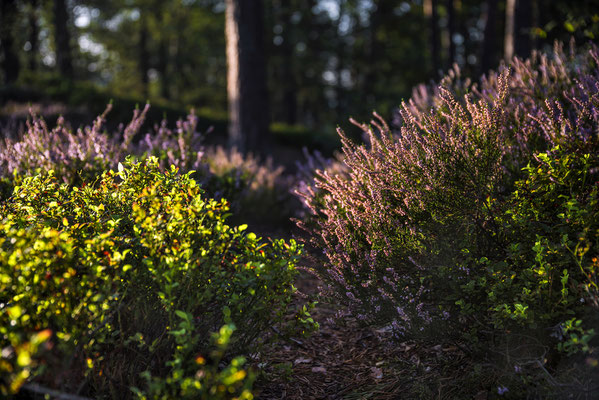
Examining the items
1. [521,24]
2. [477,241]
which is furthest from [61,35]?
[477,241]

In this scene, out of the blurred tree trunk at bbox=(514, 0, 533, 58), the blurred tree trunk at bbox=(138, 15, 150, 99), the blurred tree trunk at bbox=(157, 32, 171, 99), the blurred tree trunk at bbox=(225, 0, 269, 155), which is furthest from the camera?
the blurred tree trunk at bbox=(138, 15, 150, 99)

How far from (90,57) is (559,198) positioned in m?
38.9

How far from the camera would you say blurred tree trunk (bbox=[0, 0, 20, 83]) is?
23.9m

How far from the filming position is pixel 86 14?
29016 millimetres

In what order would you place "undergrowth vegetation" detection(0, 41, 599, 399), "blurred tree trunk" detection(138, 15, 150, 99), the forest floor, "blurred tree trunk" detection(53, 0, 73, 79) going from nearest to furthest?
1. "undergrowth vegetation" detection(0, 41, 599, 399)
2. the forest floor
3. "blurred tree trunk" detection(53, 0, 73, 79)
4. "blurred tree trunk" detection(138, 15, 150, 99)

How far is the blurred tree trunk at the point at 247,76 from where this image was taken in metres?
9.20

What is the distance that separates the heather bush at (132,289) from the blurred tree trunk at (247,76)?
6845mm

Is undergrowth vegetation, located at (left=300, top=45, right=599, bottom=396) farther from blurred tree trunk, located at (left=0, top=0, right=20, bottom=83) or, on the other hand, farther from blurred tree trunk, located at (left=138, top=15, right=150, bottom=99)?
blurred tree trunk, located at (left=138, top=15, right=150, bottom=99)

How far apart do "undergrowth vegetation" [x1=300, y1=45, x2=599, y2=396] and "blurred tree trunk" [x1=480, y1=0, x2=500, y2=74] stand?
13.3 metres

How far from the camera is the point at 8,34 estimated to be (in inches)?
968

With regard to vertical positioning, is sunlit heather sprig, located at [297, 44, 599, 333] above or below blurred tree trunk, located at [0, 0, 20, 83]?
below

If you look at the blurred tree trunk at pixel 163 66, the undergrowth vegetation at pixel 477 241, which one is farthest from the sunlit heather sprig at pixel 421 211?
the blurred tree trunk at pixel 163 66

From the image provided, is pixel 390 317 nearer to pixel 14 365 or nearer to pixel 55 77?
pixel 14 365

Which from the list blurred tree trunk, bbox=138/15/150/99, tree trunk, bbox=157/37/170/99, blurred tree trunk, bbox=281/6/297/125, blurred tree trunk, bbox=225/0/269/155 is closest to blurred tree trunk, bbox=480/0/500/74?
blurred tree trunk, bbox=225/0/269/155
